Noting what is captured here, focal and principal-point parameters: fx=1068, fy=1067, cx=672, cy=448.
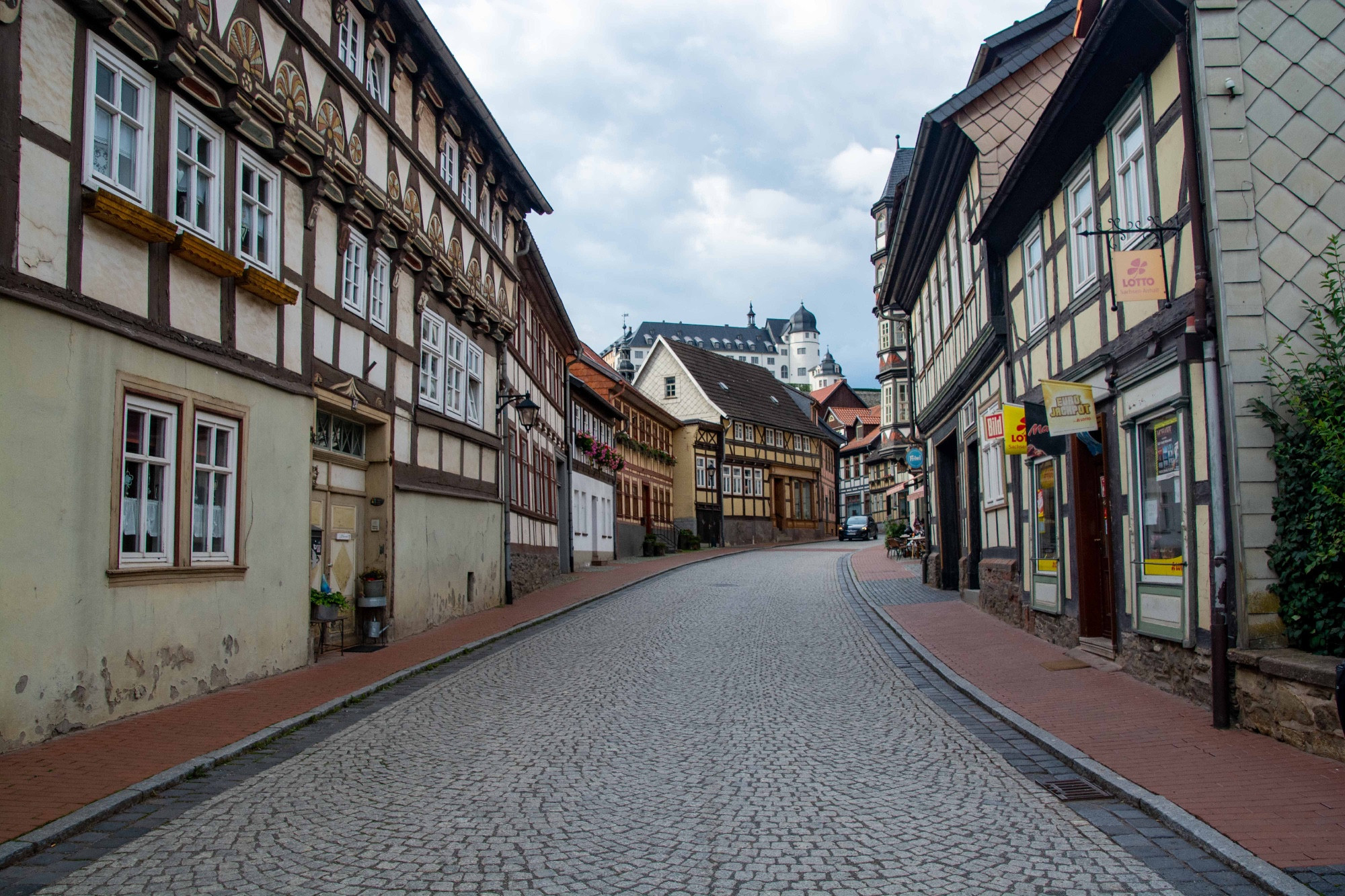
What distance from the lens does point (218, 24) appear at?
963 centimetres

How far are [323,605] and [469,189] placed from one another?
933 cm

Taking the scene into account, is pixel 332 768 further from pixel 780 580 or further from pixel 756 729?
pixel 780 580

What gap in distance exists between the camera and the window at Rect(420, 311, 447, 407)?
15.5 meters

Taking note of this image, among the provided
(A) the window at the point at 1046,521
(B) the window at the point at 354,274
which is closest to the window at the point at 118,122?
(B) the window at the point at 354,274

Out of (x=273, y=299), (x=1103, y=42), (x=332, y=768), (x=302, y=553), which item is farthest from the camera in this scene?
(x=302, y=553)

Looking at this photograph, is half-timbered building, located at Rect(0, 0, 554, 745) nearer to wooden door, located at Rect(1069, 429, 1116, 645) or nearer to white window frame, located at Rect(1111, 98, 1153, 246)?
white window frame, located at Rect(1111, 98, 1153, 246)

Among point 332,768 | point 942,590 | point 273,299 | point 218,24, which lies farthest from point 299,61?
point 942,590

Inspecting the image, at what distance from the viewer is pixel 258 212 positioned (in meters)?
10.6

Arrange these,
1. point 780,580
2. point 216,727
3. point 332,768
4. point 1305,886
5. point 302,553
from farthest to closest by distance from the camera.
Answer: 1. point 780,580
2. point 302,553
3. point 216,727
4. point 332,768
5. point 1305,886

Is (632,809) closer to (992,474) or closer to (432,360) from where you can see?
(432,360)

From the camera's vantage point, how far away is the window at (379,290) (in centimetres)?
1362

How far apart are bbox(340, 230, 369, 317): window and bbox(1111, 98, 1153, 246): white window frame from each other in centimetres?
841

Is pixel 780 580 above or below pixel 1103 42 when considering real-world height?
below

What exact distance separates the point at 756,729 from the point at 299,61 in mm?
8494
